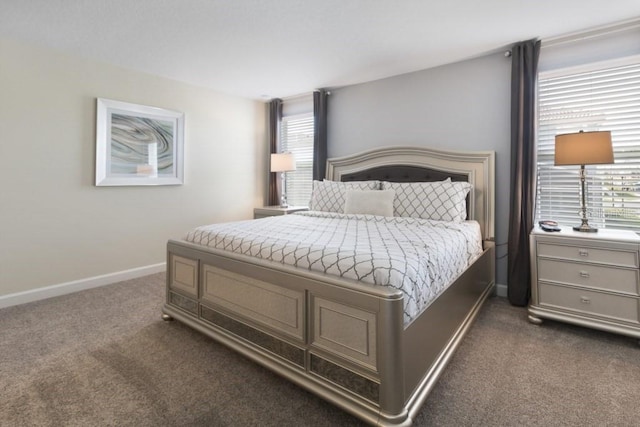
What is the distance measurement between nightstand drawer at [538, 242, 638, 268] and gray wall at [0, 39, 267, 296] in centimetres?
387

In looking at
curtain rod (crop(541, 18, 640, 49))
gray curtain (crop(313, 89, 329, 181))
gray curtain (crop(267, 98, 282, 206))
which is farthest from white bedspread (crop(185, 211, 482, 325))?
gray curtain (crop(267, 98, 282, 206))

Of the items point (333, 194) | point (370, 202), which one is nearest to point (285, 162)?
point (333, 194)

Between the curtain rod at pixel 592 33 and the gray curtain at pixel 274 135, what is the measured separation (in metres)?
3.29

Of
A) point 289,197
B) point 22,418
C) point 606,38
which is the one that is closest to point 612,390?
point 606,38

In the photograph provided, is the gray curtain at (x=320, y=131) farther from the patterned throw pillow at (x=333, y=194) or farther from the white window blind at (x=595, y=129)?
the white window blind at (x=595, y=129)

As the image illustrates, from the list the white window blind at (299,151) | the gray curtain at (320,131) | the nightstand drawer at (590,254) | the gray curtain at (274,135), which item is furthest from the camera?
the gray curtain at (274,135)

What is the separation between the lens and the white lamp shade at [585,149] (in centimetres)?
229

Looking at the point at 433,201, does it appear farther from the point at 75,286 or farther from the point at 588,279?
the point at 75,286

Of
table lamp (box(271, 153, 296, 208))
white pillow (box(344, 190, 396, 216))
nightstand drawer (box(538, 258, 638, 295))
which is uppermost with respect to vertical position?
table lamp (box(271, 153, 296, 208))

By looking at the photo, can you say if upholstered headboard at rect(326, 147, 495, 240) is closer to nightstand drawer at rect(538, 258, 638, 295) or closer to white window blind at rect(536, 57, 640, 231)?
white window blind at rect(536, 57, 640, 231)

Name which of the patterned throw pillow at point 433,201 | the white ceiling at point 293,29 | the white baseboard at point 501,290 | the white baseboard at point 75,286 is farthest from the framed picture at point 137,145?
the white baseboard at point 501,290

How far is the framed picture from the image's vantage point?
3344 millimetres

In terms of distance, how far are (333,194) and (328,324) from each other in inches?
83.8

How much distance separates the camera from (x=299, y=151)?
15.8ft
